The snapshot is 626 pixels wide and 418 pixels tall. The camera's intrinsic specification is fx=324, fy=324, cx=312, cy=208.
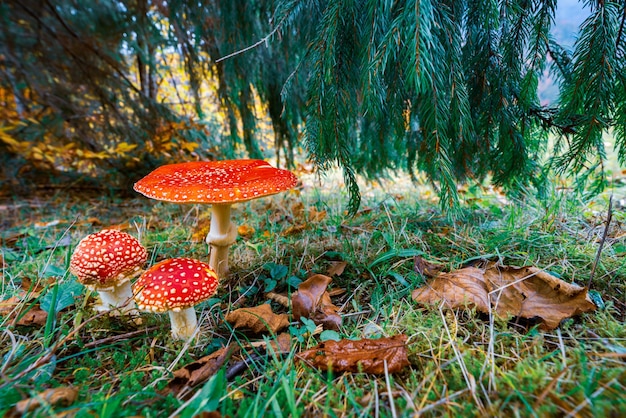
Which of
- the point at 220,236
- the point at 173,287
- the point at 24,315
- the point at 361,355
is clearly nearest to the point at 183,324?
the point at 173,287

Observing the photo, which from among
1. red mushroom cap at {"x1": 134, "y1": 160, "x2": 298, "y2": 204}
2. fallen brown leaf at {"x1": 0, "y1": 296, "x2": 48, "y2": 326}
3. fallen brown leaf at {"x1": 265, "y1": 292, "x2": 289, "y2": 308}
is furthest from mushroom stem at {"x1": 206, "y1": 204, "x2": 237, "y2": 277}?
fallen brown leaf at {"x1": 0, "y1": 296, "x2": 48, "y2": 326}

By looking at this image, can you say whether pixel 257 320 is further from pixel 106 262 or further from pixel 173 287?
pixel 106 262

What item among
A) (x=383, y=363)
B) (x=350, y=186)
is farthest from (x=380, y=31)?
(x=383, y=363)

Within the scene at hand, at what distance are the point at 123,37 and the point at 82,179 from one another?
6.86 ft

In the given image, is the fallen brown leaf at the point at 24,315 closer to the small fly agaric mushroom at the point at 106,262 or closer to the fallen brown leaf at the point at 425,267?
the small fly agaric mushroom at the point at 106,262

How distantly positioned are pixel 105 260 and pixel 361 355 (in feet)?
4.19

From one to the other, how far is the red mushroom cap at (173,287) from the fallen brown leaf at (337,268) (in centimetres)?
75

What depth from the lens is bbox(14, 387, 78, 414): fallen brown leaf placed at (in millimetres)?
968

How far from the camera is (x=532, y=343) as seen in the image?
4.08ft

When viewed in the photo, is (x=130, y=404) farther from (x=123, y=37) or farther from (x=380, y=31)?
(x=123, y=37)

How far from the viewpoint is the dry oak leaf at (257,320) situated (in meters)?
1.50

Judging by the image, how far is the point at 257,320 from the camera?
59.8 inches

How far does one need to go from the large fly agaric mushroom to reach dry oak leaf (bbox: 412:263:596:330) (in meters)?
0.93

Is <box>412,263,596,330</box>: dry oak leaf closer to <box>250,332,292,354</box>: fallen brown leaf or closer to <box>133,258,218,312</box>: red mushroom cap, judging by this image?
<box>250,332,292,354</box>: fallen brown leaf
